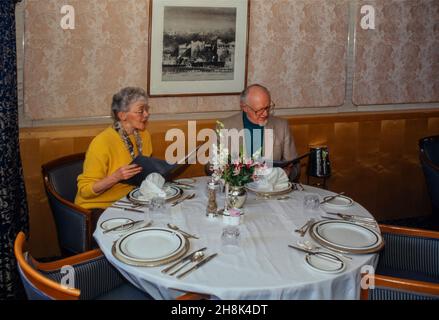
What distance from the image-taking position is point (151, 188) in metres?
2.85

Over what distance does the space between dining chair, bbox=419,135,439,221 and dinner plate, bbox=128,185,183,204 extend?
2.08 m

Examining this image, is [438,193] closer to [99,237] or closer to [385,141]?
[385,141]

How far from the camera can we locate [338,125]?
15.4ft

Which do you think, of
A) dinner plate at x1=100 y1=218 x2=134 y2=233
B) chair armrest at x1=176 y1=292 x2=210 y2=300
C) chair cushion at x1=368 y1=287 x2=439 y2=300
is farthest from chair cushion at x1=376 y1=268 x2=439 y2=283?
dinner plate at x1=100 y1=218 x2=134 y2=233

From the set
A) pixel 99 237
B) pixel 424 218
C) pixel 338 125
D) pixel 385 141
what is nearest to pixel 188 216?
pixel 99 237

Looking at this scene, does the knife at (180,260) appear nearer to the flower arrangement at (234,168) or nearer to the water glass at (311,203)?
the flower arrangement at (234,168)

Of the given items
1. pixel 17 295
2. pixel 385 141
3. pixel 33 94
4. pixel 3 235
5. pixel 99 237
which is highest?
pixel 33 94

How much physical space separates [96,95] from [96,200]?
→ 3.51 ft

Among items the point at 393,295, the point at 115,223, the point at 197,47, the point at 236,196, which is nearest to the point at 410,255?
the point at 393,295

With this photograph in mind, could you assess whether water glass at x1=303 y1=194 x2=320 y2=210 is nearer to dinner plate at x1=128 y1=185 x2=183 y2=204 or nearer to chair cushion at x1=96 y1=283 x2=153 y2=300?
dinner plate at x1=128 y1=185 x2=183 y2=204

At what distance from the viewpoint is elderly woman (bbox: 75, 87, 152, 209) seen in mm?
3008

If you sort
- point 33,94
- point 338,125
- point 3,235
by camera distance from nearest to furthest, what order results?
1. point 3,235
2. point 33,94
3. point 338,125

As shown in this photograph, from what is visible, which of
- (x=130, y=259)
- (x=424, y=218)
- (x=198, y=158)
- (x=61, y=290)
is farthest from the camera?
(x=424, y=218)

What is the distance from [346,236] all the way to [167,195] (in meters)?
1.07
